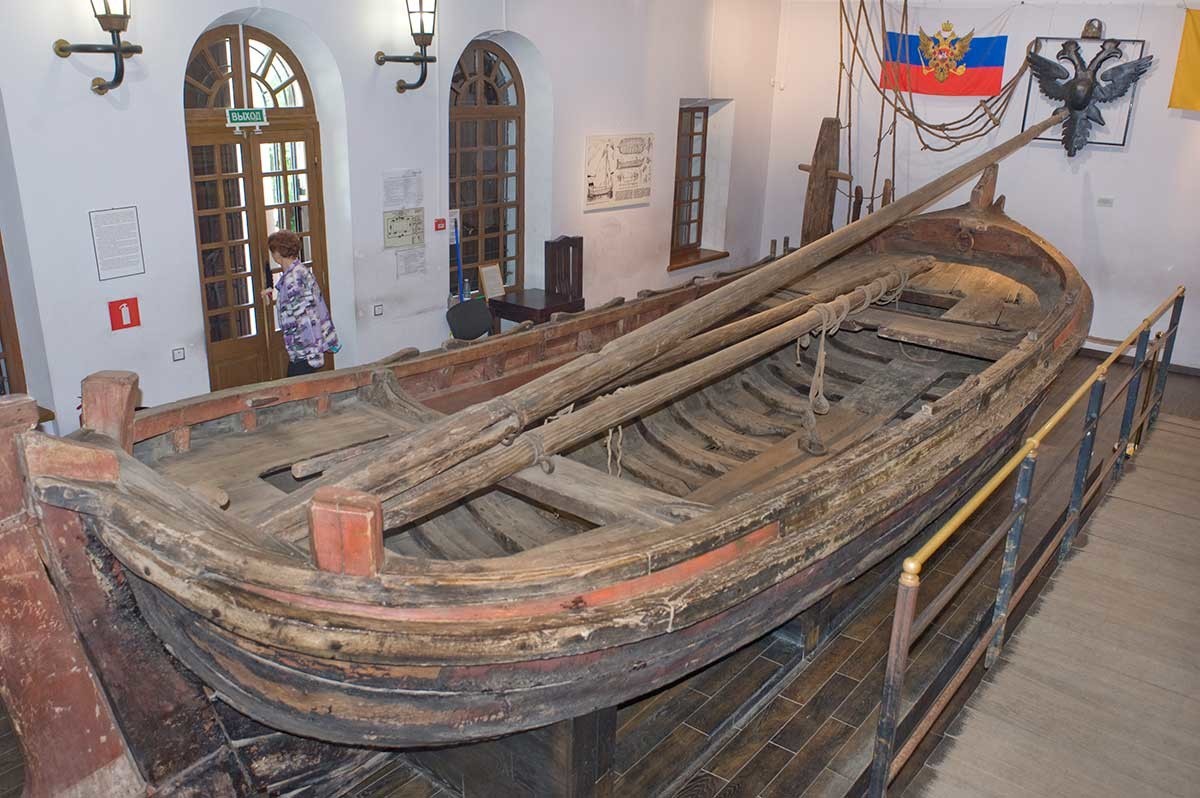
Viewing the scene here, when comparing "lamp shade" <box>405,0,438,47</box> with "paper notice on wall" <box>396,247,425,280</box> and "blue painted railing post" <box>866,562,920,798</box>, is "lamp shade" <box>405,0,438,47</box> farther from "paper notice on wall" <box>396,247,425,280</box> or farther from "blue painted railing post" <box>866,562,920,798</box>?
"blue painted railing post" <box>866,562,920,798</box>

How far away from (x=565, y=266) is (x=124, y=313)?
3.72 m

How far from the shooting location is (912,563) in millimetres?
2707

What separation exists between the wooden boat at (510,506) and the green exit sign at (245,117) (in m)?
2.60

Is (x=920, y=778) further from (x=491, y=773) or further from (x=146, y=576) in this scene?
(x=146, y=576)

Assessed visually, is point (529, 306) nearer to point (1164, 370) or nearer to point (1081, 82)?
point (1164, 370)

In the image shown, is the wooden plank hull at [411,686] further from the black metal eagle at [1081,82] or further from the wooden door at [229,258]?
the black metal eagle at [1081,82]

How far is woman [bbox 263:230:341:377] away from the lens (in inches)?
218

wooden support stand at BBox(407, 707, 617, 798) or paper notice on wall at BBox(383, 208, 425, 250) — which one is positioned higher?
paper notice on wall at BBox(383, 208, 425, 250)

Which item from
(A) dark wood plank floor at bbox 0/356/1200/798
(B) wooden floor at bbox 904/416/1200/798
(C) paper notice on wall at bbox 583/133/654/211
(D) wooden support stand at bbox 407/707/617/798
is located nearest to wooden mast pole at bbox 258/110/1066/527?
(D) wooden support stand at bbox 407/707/617/798

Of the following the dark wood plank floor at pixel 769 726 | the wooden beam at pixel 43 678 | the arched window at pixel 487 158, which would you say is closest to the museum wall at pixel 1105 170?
the arched window at pixel 487 158

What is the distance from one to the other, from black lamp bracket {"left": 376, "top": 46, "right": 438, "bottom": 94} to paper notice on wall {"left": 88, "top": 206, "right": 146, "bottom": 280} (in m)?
2.07

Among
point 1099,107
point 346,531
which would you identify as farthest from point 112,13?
point 1099,107

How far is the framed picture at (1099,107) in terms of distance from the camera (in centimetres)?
875

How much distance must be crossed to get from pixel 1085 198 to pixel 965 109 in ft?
4.86
